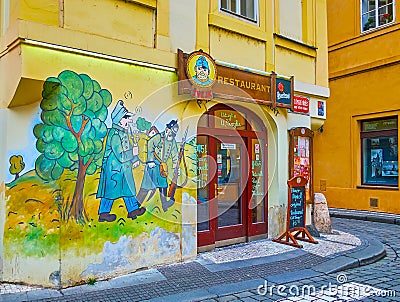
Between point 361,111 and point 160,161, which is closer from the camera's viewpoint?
point 160,161

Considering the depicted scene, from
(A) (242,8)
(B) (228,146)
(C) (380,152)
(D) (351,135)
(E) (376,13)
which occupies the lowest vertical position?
(B) (228,146)

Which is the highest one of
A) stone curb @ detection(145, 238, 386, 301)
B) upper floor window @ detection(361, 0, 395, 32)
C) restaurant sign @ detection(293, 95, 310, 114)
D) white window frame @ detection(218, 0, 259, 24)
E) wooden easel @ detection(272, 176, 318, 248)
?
upper floor window @ detection(361, 0, 395, 32)

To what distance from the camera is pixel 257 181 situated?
7.87 meters

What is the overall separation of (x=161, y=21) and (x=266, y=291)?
4112 mm

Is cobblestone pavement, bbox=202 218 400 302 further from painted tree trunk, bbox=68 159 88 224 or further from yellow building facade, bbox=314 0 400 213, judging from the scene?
yellow building facade, bbox=314 0 400 213

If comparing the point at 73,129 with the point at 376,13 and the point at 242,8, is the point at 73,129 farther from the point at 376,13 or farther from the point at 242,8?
the point at 376,13

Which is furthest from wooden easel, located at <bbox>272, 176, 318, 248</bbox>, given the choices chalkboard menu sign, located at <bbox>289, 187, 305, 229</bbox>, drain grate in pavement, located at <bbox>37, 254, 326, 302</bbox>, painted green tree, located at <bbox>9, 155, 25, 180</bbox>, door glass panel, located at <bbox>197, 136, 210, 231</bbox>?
painted green tree, located at <bbox>9, 155, 25, 180</bbox>

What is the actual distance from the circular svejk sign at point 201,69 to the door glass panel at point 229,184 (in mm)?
1296

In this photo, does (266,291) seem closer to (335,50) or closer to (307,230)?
(307,230)

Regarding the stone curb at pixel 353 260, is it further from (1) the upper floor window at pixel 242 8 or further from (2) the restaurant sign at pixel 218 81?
(1) the upper floor window at pixel 242 8

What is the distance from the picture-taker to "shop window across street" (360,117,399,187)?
468 inches

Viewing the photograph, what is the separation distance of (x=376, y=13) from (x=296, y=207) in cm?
815

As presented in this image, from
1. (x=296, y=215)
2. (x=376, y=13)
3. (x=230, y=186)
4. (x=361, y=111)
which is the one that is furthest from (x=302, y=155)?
(x=376, y=13)

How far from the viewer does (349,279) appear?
18.4ft
